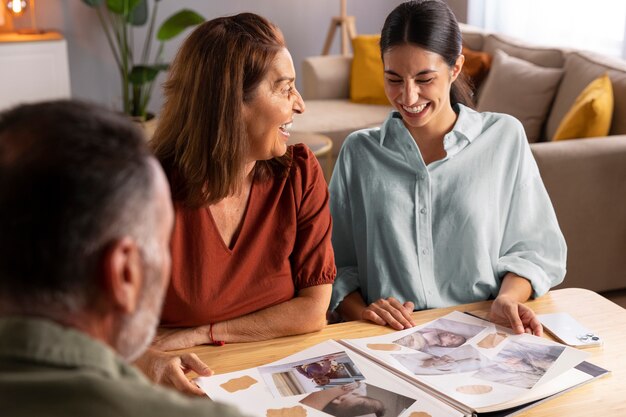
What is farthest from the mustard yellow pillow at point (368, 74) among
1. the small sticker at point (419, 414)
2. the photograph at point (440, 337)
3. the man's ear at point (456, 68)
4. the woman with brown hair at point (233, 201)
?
the small sticker at point (419, 414)

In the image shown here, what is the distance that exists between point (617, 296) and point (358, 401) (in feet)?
8.46

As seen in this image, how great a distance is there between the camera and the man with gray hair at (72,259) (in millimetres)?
718

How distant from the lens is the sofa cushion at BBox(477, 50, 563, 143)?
427 centimetres

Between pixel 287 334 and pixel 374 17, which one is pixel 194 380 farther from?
pixel 374 17

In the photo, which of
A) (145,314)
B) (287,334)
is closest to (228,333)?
(287,334)

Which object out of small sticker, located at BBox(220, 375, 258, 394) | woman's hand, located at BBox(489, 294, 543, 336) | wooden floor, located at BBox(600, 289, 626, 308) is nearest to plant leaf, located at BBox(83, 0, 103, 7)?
wooden floor, located at BBox(600, 289, 626, 308)

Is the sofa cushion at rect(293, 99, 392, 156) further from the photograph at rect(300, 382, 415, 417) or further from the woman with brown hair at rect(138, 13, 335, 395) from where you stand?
the photograph at rect(300, 382, 415, 417)

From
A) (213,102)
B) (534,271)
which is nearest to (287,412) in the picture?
(213,102)

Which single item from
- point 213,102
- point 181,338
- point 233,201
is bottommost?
point 181,338

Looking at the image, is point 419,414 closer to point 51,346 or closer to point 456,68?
point 51,346

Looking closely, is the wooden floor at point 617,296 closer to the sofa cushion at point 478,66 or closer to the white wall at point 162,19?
the sofa cushion at point 478,66

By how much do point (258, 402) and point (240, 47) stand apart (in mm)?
682

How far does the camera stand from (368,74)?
548cm

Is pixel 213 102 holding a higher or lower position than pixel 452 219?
higher
